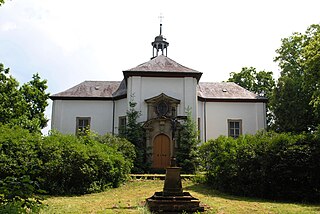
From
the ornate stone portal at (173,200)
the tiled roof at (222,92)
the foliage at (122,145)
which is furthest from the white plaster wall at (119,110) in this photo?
the ornate stone portal at (173,200)

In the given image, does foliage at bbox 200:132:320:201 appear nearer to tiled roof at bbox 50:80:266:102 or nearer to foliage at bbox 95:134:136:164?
foliage at bbox 95:134:136:164

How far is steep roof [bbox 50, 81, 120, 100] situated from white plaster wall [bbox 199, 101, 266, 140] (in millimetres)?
7783

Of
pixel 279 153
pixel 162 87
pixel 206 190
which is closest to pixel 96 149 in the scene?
pixel 206 190

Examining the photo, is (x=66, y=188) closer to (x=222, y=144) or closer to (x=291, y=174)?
(x=222, y=144)

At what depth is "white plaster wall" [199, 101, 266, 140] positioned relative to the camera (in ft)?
86.1

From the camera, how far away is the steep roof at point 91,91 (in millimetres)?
26312

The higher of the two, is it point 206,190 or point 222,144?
point 222,144

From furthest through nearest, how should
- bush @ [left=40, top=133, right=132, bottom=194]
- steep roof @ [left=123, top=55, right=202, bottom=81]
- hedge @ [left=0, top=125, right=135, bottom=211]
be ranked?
steep roof @ [left=123, top=55, right=202, bottom=81], bush @ [left=40, top=133, right=132, bottom=194], hedge @ [left=0, top=125, right=135, bottom=211]

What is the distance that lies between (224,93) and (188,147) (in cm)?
779

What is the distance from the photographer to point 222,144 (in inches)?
580

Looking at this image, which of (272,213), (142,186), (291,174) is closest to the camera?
(272,213)

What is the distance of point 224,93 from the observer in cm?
2758

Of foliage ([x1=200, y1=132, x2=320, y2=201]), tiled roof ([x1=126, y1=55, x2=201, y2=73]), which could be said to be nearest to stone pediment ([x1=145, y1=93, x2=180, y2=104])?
tiled roof ([x1=126, y1=55, x2=201, y2=73])

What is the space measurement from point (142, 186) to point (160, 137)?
7.76 m
